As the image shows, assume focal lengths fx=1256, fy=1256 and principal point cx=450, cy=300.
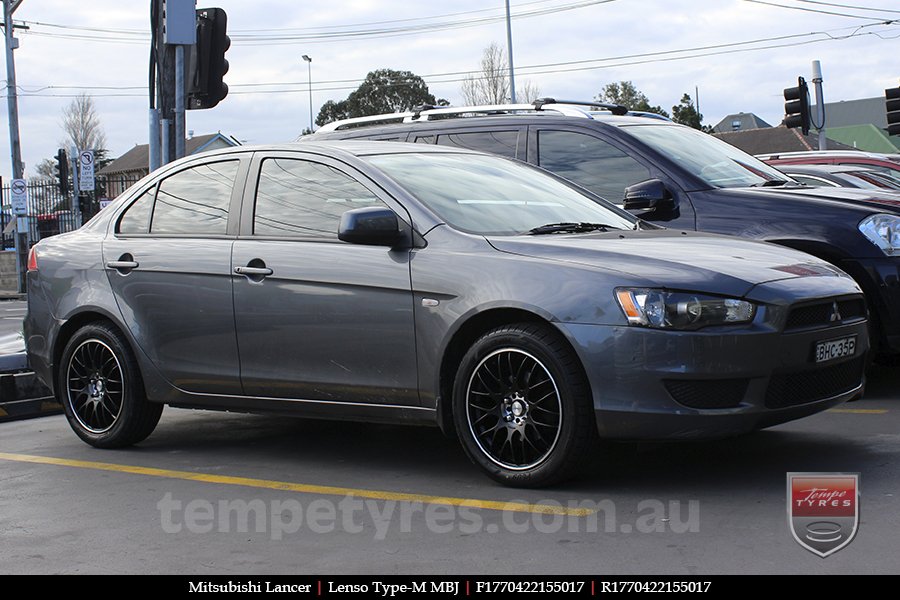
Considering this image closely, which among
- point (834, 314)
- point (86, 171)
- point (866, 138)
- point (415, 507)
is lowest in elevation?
point (415, 507)

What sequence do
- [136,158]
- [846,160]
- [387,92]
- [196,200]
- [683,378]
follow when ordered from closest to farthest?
[683,378]
[196,200]
[846,160]
[387,92]
[136,158]

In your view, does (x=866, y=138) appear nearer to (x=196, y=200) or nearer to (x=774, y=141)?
(x=774, y=141)

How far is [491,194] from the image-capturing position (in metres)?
6.21

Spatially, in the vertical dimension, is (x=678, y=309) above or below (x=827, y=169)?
below

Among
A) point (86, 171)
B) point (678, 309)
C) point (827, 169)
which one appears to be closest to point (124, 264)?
point (678, 309)

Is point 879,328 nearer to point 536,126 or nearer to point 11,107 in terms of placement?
point 536,126

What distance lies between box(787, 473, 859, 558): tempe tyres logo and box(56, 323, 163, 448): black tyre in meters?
3.64

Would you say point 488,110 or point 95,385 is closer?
point 95,385

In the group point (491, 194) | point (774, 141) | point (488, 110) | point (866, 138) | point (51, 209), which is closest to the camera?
point (491, 194)

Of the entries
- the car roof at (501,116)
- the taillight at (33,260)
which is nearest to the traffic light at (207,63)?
the car roof at (501,116)

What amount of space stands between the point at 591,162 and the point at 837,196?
1603mm

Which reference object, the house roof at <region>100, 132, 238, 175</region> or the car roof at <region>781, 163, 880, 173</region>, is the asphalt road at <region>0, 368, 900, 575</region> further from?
the house roof at <region>100, 132, 238, 175</region>

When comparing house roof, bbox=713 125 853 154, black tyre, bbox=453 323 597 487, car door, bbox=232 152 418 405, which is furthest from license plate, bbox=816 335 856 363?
house roof, bbox=713 125 853 154
